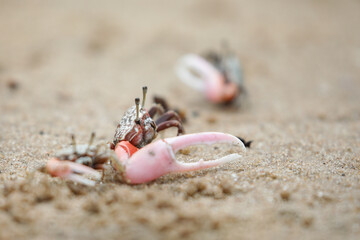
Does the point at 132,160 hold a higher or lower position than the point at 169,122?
lower

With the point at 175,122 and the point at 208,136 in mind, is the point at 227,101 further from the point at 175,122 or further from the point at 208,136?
the point at 208,136

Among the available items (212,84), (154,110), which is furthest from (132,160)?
(212,84)

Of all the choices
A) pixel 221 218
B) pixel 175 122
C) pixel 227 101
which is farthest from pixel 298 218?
pixel 227 101

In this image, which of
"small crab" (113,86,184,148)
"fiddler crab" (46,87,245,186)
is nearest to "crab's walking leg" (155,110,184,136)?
"small crab" (113,86,184,148)

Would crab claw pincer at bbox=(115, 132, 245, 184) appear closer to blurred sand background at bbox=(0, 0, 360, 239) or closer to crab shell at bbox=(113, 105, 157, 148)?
blurred sand background at bbox=(0, 0, 360, 239)

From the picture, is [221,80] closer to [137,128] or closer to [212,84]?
[212,84]
